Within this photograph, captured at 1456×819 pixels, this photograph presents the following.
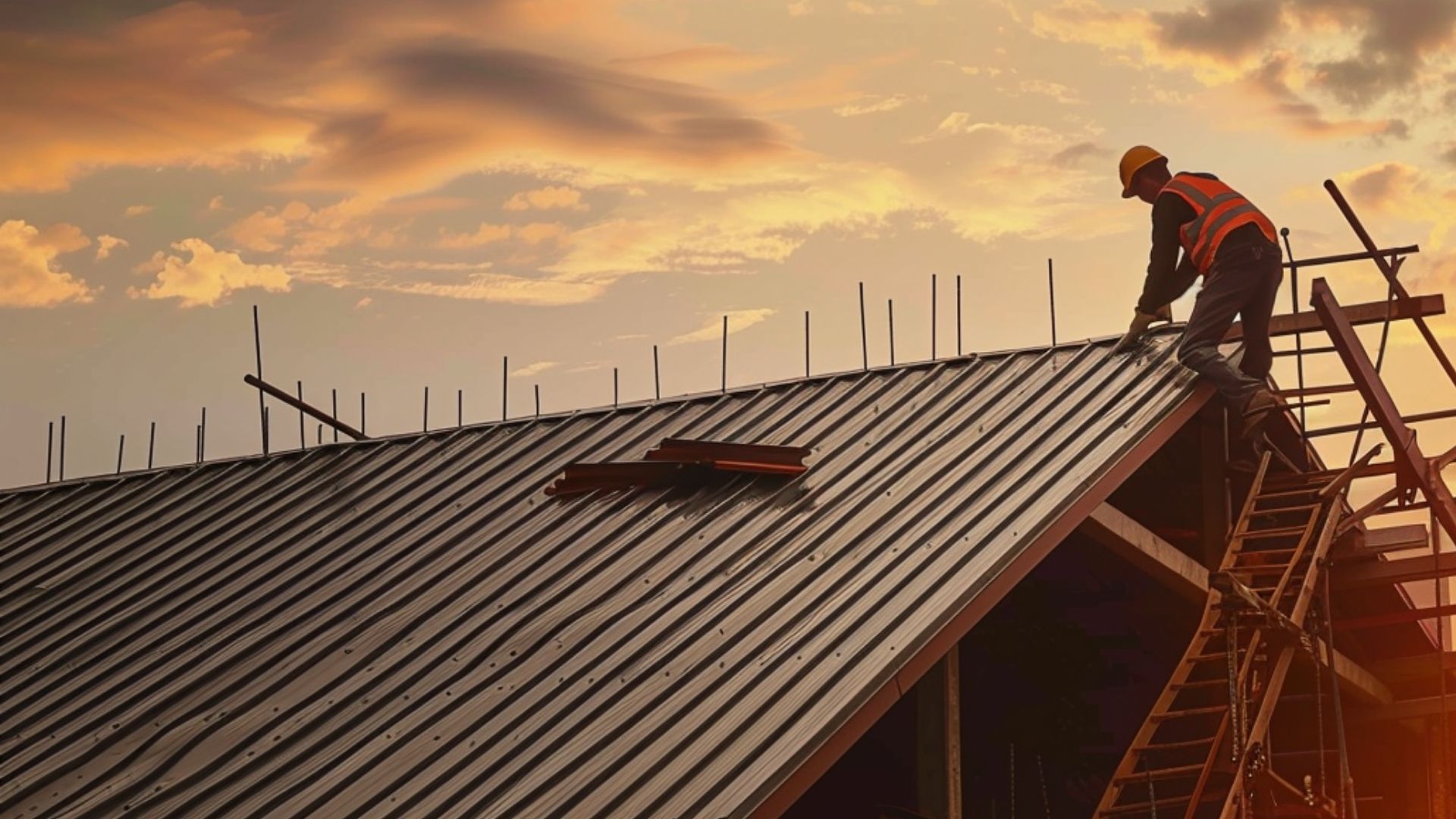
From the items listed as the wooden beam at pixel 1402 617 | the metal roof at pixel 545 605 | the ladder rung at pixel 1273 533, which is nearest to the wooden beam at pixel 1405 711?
the wooden beam at pixel 1402 617

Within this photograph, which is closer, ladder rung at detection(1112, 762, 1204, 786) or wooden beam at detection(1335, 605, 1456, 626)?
ladder rung at detection(1112, 762, 1204, 786)

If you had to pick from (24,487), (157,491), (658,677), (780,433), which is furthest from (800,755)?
(24,487)

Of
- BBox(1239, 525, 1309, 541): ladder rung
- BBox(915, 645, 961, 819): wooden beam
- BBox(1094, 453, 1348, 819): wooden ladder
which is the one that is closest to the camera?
BBox(915, 645, 961, 819): wooden beam

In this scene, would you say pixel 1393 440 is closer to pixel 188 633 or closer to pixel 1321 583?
pixel 1321 583

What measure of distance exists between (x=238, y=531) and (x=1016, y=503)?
9.54 m

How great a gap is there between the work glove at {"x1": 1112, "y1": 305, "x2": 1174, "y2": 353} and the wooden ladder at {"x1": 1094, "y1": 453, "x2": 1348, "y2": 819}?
1632 millimetres

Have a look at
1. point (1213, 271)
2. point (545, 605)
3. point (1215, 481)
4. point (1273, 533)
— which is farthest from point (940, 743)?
point (1213, 271)

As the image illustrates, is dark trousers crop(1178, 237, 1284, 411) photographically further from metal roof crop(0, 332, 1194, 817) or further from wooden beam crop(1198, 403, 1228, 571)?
wooden beam crop(1198, 403, 1228, 571)

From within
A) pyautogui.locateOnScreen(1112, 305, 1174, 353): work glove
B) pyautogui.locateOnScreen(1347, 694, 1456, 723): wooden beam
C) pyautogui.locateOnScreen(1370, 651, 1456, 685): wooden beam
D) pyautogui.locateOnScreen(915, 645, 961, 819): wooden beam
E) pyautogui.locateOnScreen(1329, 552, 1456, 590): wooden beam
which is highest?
pyautogui.locateOnScreen(1112, 305, 1174, 353): work glove

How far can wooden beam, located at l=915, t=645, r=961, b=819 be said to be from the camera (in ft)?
47.0

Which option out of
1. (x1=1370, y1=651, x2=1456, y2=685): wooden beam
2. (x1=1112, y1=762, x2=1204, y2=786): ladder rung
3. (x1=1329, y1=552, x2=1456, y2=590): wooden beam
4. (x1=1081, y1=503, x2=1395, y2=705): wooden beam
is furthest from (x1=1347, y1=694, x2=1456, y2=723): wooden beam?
(x1=1112, y1=762, x2=1204, y2=786): ladder rung

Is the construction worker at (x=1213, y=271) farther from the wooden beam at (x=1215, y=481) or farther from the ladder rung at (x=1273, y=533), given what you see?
the ladder rung at (x=1273, y=533)

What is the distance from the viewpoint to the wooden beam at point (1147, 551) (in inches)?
624

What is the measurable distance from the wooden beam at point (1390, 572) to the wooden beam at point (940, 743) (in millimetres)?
5896
